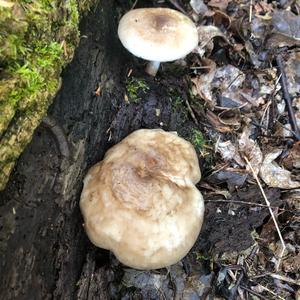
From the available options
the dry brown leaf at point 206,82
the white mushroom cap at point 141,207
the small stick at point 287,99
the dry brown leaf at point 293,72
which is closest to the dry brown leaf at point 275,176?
the small stick at point 287,99

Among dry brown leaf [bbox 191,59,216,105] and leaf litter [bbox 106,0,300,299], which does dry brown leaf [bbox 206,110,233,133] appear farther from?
dry brown leaf [bbox 191,59,216,105]

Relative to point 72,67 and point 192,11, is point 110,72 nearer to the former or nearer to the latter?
point 72,67

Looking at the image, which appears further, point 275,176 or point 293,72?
point 293,72

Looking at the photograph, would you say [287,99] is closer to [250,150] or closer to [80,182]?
[250,150]

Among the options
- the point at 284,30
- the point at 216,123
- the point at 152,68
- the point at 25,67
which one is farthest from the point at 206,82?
the point at 25,67

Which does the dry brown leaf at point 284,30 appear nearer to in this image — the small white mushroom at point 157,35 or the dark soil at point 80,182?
the dark soil at point 80,182

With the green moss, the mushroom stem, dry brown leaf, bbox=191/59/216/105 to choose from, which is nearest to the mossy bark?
the green moss
